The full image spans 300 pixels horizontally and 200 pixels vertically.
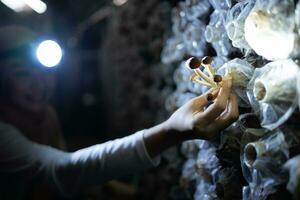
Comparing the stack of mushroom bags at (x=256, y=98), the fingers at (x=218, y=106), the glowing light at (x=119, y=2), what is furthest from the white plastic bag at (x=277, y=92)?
the glowing light at (x=119, y=2)

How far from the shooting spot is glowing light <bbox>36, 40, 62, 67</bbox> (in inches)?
119

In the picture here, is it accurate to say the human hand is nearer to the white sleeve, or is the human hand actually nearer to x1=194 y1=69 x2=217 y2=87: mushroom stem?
x1=194 y1=69 x2=217 y2=87: mushroom stem

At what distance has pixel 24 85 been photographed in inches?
112

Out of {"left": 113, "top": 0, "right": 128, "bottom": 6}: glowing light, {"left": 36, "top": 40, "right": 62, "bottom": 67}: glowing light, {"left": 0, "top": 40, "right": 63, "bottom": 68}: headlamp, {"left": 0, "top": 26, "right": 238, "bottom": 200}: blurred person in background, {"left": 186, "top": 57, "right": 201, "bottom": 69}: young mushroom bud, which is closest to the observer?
{"left": 186, "top": 57, "right": 201, "bottom": 69}: young mushroom bud

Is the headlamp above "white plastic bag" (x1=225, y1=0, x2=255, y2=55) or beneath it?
above

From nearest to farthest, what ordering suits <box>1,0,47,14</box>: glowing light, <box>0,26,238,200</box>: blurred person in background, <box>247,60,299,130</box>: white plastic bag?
<box>247,60,299,130</box>: white plastic bag → <box>0,26,238,200</box>: blurred person in background → <box>1,0,47,14</box>: glowing light

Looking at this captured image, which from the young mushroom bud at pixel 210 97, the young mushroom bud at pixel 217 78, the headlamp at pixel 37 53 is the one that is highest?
the headlamp at pixel 37 53

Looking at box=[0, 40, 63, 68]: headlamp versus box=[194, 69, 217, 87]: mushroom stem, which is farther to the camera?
box=[0, 40, 63, 68]: headlamp

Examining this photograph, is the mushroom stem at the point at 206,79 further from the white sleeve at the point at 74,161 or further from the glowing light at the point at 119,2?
the glowing light at the point at 119,2

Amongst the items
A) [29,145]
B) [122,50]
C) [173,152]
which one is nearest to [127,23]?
[122,50]

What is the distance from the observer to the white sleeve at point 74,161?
7.10 ft

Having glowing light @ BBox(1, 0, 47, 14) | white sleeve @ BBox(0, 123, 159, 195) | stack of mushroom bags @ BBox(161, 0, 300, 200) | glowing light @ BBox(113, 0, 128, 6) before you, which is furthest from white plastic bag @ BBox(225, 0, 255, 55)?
glowing light @ BBox(113, 0, 128, 6)

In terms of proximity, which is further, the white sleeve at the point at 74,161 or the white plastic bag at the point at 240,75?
the white sleeve at the point at 74,161

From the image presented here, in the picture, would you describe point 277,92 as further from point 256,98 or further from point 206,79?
point 206,79
